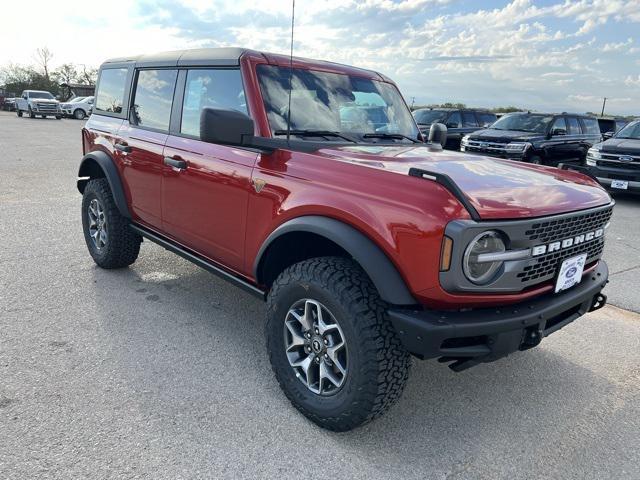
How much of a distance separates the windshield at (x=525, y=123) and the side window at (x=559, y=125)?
0.14 meters

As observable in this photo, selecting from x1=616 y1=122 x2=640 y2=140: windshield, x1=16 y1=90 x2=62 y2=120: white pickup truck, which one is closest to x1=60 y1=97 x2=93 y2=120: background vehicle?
x1=16 y1=90 x2=62 y2=120: white pickup truck

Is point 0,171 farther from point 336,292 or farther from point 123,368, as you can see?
point 336,292

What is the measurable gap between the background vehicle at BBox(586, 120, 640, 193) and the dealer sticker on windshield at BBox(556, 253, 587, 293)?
26.9ft

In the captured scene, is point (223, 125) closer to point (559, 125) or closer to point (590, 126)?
point (559, 125)

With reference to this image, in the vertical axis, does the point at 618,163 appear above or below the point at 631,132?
below

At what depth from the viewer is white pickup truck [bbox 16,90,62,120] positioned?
32.8m

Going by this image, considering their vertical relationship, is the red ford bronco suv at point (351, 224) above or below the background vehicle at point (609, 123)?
below

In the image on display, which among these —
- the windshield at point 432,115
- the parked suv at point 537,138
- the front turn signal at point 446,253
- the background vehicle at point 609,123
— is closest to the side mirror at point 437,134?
the front turn signal at point 446,253

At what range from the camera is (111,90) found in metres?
4.66

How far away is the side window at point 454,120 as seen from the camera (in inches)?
620

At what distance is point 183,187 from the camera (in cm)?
347

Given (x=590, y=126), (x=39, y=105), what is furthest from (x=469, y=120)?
(x=39, y=105)

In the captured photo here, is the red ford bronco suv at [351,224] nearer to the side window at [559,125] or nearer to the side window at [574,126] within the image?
the side window at [559,125]

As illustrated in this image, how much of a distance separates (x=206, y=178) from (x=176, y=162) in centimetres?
39
